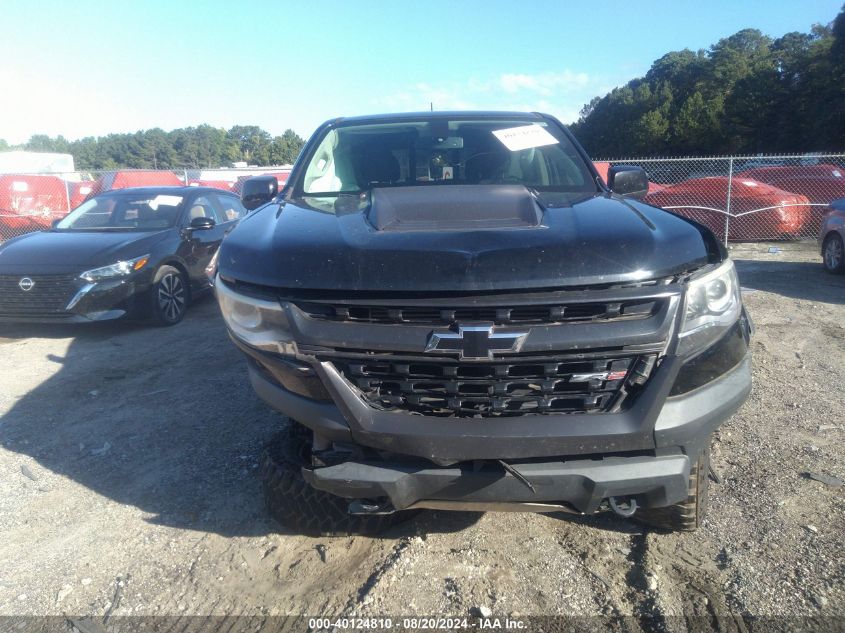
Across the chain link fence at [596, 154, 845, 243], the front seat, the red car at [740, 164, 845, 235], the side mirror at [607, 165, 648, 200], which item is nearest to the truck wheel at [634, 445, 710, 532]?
the side mirror at [607, 165, 648, 200]

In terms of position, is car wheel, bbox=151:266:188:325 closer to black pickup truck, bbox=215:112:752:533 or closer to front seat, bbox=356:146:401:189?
front seat, bbox=356:146:401:189

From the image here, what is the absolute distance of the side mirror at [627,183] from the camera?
11.5ft

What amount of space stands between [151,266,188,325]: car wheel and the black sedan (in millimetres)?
11

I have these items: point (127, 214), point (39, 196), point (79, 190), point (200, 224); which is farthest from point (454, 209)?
point (79, 190)

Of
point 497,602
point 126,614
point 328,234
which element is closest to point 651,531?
point 497,602

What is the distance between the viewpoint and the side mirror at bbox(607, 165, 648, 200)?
351cm

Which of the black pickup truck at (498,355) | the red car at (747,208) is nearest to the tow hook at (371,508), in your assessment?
the black pickup truck at (498,355)

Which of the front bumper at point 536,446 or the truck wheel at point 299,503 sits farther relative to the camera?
the truck wheel at point 299,503

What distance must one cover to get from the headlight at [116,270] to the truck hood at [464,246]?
4.51m

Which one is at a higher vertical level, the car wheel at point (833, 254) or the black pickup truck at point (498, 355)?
the black pickup truck at point (498, 355)

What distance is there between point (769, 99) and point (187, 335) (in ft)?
169

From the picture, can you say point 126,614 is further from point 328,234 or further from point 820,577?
point 820,577

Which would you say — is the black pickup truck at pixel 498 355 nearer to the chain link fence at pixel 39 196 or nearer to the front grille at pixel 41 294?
the front grille at pixel 41 294

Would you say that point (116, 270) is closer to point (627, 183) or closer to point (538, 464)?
point (627, 183)
